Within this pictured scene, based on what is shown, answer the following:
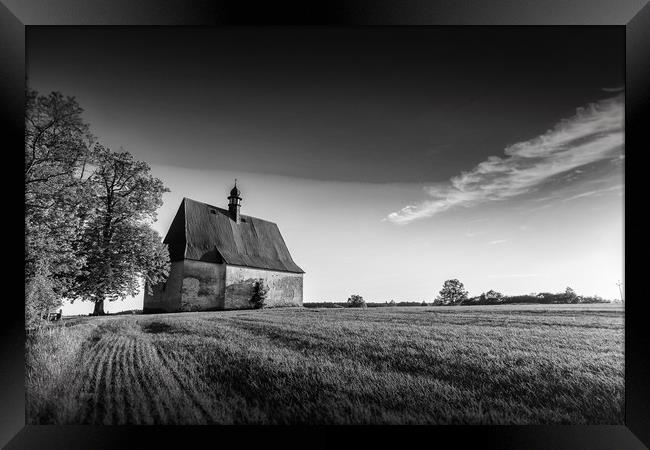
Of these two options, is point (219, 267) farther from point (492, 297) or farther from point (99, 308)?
point (492, 297)

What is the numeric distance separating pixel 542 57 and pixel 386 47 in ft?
6.24

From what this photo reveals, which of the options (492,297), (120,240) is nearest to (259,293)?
(120,240)

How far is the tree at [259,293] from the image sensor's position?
8.19 metres

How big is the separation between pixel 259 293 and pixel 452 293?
12.5ft

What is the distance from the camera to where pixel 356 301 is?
22.7ft

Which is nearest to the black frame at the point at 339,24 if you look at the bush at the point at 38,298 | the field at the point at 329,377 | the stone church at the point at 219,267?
the field at the point at 329,377

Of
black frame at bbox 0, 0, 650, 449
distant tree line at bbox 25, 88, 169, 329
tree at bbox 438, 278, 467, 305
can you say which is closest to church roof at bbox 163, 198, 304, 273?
distant tree line at bbox 25, 88, 169, 329

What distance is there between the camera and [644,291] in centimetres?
419

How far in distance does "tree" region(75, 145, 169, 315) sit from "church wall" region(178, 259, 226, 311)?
20.6 inches

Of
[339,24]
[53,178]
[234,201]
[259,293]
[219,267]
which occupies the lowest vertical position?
[259,293]

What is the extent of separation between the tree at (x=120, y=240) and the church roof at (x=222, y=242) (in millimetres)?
373

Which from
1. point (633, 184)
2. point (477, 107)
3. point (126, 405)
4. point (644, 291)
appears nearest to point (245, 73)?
point (477, 107)

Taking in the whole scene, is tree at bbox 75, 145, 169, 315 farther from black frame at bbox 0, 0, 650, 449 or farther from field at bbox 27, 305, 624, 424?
black frame at bbox 0, 0, 650, 449

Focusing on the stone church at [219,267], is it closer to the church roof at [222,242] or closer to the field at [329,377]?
the church roof at [222,242]
